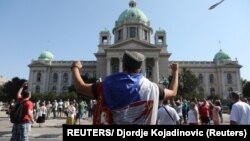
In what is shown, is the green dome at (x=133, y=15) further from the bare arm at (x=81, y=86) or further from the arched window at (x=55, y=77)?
the bare arm at (x=81, y=86)

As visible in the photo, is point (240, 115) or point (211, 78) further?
point (211, 78)

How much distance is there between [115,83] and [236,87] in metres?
82.0

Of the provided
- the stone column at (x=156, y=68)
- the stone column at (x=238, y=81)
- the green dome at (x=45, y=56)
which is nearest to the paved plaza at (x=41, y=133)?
the stone column at (x=156, y=68)

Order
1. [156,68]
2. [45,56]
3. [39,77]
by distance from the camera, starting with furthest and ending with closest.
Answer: [45,56] → [39,77] → [156,68]


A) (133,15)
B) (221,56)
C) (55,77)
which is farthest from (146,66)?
(55,77)

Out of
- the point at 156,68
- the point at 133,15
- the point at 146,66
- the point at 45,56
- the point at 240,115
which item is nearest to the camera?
the point at 240,115

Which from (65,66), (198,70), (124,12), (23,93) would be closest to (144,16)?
(124,12)

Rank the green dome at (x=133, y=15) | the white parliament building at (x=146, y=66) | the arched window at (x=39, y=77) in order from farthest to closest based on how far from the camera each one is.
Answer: the arched window at (x=39, y=77) < the green dome at (x=133, y=15) < the white parliament building at (x=146, y=66)

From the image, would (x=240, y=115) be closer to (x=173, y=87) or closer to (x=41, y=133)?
(x=173, y=87)

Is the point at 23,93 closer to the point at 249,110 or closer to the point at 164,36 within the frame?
the point at 249,110

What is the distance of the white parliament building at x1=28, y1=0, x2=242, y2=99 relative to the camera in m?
69.4

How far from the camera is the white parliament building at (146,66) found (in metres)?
69.4

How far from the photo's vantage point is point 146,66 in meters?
68.6

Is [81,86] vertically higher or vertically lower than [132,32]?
lower
